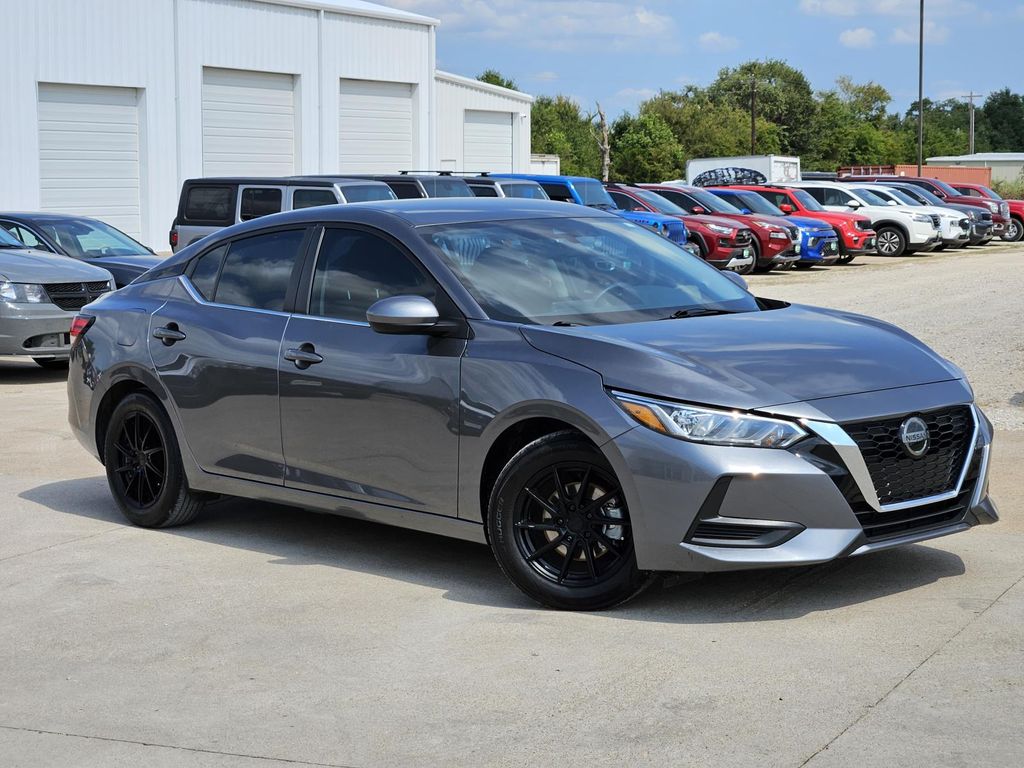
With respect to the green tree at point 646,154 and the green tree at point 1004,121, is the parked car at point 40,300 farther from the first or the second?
the green tree at point 1004,121

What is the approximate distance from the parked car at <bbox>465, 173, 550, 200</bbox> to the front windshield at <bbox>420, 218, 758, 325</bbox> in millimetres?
15358

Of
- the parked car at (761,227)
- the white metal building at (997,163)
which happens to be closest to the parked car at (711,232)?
the parked car at (761,227)

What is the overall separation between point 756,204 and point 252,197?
14067 mm

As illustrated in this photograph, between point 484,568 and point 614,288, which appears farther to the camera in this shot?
point 484,568

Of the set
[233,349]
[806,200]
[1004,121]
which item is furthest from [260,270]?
[1004,121]

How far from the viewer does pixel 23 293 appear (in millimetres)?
13539

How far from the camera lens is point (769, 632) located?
17.1ft

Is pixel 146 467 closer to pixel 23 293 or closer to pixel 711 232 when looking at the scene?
pixel 23 293

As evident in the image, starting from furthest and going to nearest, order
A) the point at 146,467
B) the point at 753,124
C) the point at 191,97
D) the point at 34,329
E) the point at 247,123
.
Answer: the point at 753,124 < the point at 247,123 < the point at 191,97 < the point at 34,329 < the point at 146,467

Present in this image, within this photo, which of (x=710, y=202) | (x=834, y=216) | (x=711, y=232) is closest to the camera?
(x=711, y=232)

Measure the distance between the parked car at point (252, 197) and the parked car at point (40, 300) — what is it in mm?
4555

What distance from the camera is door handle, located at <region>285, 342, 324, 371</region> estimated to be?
20.9ft

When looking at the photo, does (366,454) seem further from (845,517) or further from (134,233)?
(134,233)

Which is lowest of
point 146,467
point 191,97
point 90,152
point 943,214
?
point 146,467
